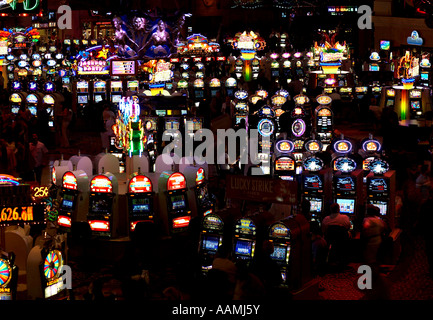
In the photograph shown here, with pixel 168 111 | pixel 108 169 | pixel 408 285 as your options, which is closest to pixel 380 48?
pixel 168 111

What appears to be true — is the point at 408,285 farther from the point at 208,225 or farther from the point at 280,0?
the point at 280,0

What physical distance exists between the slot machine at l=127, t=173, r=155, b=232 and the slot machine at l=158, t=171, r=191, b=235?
0.93ft

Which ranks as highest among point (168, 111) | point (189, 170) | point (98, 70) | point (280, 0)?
point (280, 0)

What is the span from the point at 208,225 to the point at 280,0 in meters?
34.1

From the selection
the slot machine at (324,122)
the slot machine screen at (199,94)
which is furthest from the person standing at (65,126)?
the slot machine at (324,122)

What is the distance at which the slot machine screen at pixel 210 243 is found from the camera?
10072 mm

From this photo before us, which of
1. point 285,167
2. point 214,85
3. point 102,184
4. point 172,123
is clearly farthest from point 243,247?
point 214,85

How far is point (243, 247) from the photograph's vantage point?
9812mm

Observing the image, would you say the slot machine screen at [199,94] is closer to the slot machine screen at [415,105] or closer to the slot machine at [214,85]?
the slot machine at [214,85]

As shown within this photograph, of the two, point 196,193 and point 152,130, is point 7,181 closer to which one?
point 196,193

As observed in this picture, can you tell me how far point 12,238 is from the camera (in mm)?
9305

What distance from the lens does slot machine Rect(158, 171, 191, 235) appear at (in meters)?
12.0

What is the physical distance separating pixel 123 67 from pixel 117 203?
1153cm

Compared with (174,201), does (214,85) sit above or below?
above
